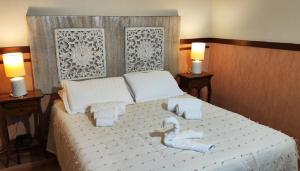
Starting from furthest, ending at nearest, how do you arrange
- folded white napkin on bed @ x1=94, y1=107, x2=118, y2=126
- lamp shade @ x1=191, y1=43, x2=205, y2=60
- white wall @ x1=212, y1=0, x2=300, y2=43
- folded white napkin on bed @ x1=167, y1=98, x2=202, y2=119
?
1. lamp shade @ x1=191, y1=43, x2=205, y2=60
2. white wall @ x1=212, y1=0, x2=300, y2=43
3. folded white napkin on bed @ x1=167, y1=98, x2=202, y2=119
4. folded white napkin on bed @ x1=94, y1=107, x2=118, y2=126

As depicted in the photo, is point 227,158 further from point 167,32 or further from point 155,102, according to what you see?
point 167,32

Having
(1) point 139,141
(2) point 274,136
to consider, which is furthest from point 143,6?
(2) point 274,136

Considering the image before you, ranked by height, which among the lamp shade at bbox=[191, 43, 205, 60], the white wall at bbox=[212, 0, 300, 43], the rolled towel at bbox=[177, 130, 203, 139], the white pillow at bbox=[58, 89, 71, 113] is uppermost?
the white wall at bbox=[212, 0, 300, 43]

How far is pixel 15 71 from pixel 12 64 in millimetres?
65

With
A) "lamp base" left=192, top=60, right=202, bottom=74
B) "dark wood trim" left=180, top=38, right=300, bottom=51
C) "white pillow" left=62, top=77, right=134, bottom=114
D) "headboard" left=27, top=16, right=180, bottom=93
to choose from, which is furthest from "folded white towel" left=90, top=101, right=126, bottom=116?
"dark wood trim" left=180, top=38, right=300, bottom=51

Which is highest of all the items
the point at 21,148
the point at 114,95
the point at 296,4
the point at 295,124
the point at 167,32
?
the point at 296,4

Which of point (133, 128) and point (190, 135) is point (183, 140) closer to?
point (190, 135)

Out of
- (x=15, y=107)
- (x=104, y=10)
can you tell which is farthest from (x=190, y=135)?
(x=104, y=10)

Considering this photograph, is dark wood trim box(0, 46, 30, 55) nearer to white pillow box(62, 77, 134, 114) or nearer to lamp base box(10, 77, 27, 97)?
lamp base box(10, 77, 27, 97)

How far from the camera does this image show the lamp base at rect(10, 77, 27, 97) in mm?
2225

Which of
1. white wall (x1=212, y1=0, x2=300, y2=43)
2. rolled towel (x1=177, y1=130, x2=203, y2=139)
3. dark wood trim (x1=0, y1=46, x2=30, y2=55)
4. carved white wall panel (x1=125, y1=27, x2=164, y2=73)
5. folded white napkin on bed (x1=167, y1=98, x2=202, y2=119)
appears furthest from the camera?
carved white wall panel (x1=125, y1=27, x2=164, y2=73)

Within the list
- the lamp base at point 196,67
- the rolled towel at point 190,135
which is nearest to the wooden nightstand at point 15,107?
the rolled towel at point 190,135

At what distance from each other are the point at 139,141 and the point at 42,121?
1288mm

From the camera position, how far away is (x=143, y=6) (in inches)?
114
